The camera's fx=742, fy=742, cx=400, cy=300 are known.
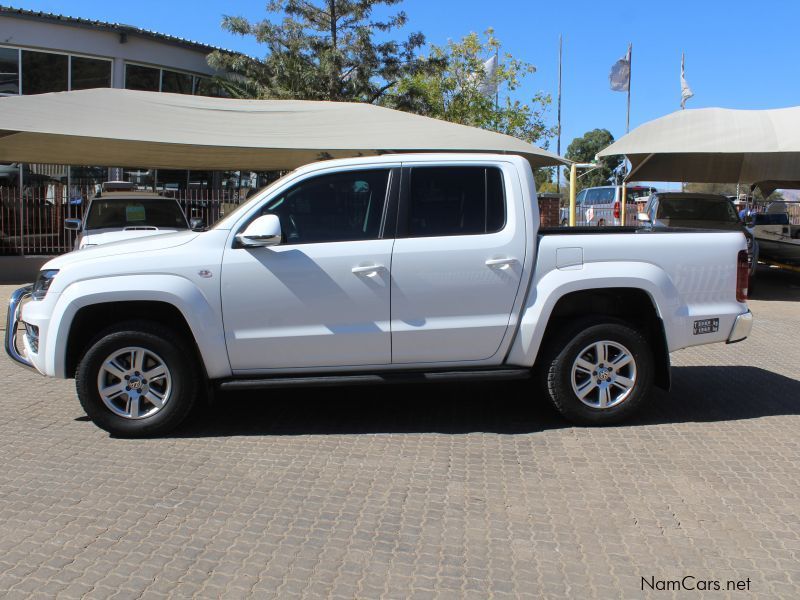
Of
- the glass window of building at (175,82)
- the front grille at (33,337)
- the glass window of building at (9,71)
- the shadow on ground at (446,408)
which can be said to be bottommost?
the shadow on ground at (446,408)

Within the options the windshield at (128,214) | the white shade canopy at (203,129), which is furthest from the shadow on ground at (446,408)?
the windshield at (128,214)

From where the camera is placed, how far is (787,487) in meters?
4.38

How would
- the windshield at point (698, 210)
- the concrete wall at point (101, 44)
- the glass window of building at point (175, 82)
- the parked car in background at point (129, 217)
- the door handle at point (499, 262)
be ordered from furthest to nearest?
the glass window of building at point (175, 82), the concrete wall at point (101, 44), the windshield at point (698, 210), the parked car in background at point (129, 217), the door handle at point (499, 262)

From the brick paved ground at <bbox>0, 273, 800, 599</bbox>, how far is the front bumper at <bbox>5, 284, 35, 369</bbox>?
0.55 metres

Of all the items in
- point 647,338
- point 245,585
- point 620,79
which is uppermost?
point 620,79

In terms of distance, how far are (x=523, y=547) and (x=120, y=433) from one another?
3.00 metres

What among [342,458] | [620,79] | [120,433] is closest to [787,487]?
[342,458]

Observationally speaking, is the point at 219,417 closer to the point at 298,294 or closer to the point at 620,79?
the point at 298,294

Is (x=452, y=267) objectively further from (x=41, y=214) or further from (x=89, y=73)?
(x=89, y=73)

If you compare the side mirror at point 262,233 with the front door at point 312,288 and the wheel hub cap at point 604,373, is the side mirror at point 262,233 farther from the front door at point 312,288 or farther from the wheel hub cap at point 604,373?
the wheel hub cap at point 604,373

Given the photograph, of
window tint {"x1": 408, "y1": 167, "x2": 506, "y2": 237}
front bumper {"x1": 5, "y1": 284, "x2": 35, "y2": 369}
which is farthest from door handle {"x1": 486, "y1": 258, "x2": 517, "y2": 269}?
front bumper {"x1": 5, "y1": 284, "x2": 35, "y2": 369}

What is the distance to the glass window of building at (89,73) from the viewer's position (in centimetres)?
2061

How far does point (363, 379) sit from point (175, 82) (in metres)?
20.4

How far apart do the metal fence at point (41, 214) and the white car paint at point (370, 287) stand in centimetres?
1014
